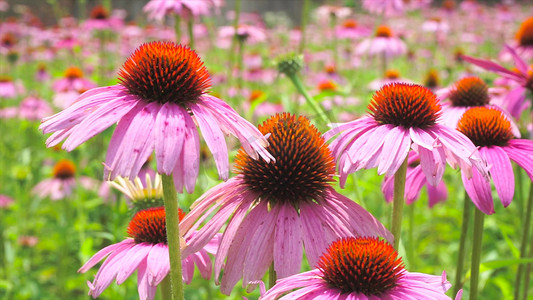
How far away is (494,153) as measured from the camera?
1099 mm

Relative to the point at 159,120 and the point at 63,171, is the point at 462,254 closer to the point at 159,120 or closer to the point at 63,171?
the point at 159,120

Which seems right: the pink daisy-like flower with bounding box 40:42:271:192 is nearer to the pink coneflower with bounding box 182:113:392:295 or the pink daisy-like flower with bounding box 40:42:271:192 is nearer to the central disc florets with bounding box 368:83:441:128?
the pink coneflower with bounding box 182:113:392:295

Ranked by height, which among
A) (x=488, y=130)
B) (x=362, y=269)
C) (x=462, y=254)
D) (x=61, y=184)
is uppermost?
(x=488, y=130)

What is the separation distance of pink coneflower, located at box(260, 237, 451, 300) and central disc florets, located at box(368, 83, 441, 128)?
1.09 ft

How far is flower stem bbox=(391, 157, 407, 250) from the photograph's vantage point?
964 millimetres

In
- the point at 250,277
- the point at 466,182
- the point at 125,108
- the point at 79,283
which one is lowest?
the point at 79,283

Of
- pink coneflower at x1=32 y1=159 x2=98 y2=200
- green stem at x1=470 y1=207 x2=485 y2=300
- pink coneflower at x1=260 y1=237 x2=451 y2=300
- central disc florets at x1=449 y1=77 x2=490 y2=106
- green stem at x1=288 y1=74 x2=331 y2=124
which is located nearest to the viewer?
pink coneflower at x1=260 y1=237 x2=451 y2=300

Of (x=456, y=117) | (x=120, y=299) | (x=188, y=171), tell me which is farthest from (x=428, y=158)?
(x=120, y=299)

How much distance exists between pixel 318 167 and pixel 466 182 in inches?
11.1

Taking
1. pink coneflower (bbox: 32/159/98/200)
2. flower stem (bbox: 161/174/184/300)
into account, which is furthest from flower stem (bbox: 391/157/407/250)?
pink coneflower (bbox: 32/159/98/200)

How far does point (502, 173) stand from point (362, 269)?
453mm

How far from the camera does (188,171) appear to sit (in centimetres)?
77

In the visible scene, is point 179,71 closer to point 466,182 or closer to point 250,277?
point 250,277

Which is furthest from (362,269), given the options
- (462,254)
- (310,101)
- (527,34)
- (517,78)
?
(527,34)
